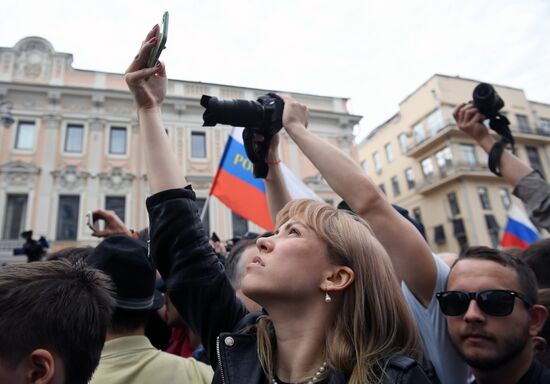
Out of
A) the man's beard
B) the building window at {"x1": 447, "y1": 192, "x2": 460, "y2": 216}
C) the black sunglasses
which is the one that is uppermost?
the building window at {"x1": 447, "y1": 192, "x2": 460, "y2": 216}

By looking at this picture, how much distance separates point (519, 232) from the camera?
6.97 metres

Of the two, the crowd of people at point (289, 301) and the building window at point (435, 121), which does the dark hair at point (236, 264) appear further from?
the building window at point (435, 121)

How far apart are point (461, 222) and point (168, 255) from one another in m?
25.6

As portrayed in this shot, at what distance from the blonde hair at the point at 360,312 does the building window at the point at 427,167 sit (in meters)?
27.6

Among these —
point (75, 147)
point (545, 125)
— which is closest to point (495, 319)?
point (75, 147)

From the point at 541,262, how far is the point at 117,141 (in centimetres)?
1677

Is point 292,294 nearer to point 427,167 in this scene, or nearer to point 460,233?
point 460,233

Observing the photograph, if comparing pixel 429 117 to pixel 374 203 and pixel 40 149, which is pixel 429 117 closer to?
pixel 40 149

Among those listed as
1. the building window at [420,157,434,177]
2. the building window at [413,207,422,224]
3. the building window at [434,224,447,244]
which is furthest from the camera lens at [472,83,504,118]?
the building window at [413,207,422,224]

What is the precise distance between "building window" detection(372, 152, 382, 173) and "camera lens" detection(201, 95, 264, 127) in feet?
103

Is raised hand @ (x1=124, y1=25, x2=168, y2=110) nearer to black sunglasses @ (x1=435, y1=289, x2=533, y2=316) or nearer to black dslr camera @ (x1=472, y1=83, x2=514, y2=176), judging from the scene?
black sunglasses @ (x1=435, y1=289, x2=533, y2=316)

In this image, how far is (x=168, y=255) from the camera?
1576 mm

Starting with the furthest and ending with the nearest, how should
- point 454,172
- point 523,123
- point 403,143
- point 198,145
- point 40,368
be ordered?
point 403,143
point 523,123
point 454,172
point 198,145
point 40,368

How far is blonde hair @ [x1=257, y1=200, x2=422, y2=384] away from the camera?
1.27 metres
